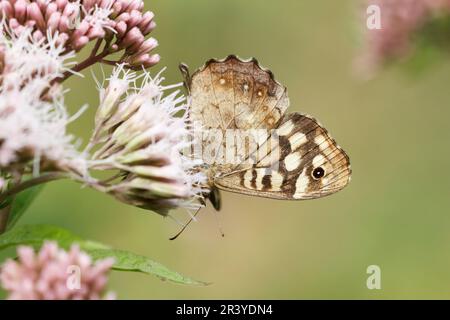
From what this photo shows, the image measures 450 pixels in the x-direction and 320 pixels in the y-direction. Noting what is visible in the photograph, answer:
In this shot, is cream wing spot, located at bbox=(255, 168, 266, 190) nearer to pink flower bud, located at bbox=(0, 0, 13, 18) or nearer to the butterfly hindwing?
the butterfly hindwing

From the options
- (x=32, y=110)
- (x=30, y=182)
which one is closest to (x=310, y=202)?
(x=30, y=182)

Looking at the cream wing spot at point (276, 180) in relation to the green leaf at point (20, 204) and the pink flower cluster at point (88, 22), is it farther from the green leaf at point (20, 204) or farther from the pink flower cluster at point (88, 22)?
the green leaf at point (20, 204)

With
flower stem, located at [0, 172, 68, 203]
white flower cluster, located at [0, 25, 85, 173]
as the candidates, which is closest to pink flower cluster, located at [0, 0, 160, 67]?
white flower cluster, located at [0, 25, 85, 173]

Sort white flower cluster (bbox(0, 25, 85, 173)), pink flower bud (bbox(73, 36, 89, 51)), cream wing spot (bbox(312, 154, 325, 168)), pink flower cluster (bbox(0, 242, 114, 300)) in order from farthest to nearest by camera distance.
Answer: cream wing spot (bbox(312, 154, 325, 168)) → pink flower bud (bbox(73, 36, 89, 51)) → white flower cluster (bbox(0, 25, 85, 173)) → pink flower cluster (bbox(0, 242, 114, 300))

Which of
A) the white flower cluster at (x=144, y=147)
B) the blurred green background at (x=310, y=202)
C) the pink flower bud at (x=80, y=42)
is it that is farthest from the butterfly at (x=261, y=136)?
the blurred green background at (x=310, y=202)

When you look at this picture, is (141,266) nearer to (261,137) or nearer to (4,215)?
(4,215)
